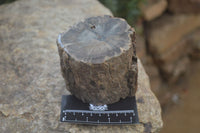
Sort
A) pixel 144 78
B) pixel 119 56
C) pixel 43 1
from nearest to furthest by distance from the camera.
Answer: pixel 119 56 < pixel 144 78 < pixel 43 1

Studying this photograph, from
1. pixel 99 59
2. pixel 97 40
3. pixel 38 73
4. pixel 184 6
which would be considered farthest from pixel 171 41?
pixel 99 59

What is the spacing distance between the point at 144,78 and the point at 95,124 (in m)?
0.66

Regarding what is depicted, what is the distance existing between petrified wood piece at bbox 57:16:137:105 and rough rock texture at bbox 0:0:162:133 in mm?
204

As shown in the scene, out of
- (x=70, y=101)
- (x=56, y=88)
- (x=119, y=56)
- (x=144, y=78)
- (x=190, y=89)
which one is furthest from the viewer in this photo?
(x=190, y=89)

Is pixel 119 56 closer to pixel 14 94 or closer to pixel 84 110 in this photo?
pixel 84 110

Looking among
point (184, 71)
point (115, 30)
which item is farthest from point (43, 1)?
point (184, 71)

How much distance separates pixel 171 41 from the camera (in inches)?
166

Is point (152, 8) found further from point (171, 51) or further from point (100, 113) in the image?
point (100, 113)

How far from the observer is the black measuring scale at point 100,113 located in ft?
5.23

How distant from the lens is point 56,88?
1.89 m

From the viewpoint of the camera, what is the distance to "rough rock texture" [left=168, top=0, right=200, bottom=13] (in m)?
4.09

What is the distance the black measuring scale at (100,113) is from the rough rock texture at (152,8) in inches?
100

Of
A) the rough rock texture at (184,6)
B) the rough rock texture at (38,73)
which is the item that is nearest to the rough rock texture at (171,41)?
the rough rock texture at (184,6)

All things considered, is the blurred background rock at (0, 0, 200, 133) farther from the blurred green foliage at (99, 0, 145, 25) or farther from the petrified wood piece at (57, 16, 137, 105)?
the petrified wood piece at (57, 16, 137, 105)
